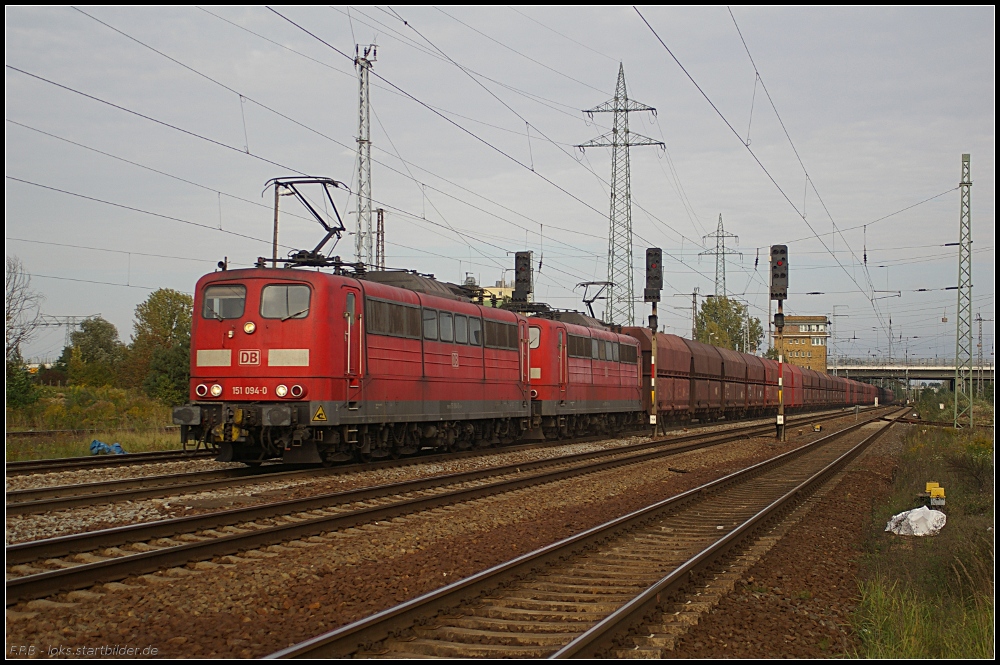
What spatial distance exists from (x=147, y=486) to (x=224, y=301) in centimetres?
351

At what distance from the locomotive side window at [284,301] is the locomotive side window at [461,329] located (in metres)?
5.49

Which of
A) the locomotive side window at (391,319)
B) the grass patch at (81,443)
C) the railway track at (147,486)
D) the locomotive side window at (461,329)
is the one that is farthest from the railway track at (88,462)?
the locomotive side window at (461,329)

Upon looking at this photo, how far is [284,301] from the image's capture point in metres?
15.4

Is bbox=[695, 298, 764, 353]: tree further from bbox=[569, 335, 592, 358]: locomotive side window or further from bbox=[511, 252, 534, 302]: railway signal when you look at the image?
bbox=[569, 335, 592, 358]: locomotive side window

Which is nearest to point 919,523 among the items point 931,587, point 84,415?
point 931,587

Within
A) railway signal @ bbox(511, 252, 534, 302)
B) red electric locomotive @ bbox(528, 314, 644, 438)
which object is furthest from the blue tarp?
railway signal @ bbox(511, 252, 534, 302)

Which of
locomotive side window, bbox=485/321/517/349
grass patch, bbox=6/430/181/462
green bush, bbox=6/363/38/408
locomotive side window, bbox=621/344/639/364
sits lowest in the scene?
grass patch, bbox=6/430/181/462

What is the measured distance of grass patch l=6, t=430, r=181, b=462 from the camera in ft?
64.8

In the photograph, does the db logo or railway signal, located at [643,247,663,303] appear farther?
railway signal, located at [643,247,663,303]

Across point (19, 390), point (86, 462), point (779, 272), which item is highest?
point (779, 272)

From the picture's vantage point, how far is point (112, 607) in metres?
7.06

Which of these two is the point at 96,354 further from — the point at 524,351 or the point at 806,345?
the point at 806,345

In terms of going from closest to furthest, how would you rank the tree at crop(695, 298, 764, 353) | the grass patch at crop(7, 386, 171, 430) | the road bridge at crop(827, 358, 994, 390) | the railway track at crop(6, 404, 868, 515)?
1. the railway track at crop(6, 404, 868, 515)
2. the grass patch at crop(7, 386, 171, 430)
3. the tree at crop(695, 298, 764, 353)
4. the road bridge at crop(827, 358, 994, 390)

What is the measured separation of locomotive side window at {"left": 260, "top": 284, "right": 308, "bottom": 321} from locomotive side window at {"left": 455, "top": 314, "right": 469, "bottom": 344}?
18.0 ft
